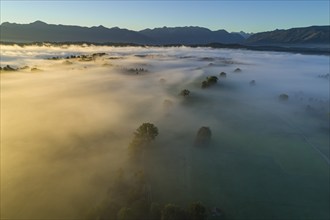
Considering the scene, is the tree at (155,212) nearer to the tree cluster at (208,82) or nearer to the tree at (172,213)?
the tree at (172,213)

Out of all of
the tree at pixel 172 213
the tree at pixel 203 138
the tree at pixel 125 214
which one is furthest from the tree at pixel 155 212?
the tree at pixel 203 138

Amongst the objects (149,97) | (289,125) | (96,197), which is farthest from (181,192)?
(149,97)

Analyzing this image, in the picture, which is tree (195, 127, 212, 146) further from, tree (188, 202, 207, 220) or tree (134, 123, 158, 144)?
tree (188, 202, 207, 220)

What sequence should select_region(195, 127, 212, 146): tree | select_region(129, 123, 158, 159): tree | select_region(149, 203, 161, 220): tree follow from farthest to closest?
select_region(195, 127, 212, 146): tree → select_region(129, 123, 158, 159): tree → select_region(149, 203, 161, 220): tree

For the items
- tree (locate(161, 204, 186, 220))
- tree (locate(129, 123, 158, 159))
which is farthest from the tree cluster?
tree (locate(161, 204, 186, 220))

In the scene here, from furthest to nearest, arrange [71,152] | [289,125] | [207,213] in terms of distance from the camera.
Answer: [289,125], [71,152], [207,213]

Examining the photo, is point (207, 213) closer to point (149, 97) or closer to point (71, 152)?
point (71, 152)

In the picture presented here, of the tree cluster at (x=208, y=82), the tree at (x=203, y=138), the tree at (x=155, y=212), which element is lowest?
the tree at (x=155, y=212)

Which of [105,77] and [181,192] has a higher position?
[105,77]

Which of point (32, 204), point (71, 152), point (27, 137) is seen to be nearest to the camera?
point (32, 204)
